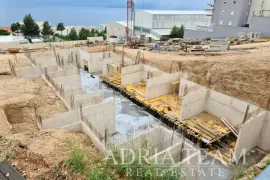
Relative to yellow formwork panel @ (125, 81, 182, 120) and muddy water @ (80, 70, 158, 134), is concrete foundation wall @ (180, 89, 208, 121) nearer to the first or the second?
yellow formwork panel @ (125, 81, 182, 120)

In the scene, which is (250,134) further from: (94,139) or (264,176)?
(94,139)

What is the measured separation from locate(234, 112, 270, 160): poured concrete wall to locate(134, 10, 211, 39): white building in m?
26.5

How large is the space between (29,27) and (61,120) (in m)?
26.0

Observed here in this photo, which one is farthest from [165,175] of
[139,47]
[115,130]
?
[139,47]

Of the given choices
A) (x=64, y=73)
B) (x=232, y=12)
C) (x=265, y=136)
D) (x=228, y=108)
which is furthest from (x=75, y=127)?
(x=232, y=12)

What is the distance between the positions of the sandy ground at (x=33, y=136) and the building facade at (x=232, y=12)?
25915mm

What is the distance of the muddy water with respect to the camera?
1201cm

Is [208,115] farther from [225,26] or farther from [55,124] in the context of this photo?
[225,26]

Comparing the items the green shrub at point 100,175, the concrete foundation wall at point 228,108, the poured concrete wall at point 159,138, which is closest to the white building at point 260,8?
the concrete foundation wall at point 228,108

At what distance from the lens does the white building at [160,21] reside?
1406 inches

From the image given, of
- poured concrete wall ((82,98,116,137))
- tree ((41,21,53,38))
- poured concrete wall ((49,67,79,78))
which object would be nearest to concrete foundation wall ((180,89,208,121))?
poured concrete wall ((82,98,116,137))

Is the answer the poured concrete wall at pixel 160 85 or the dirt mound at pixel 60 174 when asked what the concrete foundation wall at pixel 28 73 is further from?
the dirt mound at pixel 60 174

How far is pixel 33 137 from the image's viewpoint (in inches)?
289

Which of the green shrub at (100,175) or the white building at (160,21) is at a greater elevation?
the white building at (160,21)
